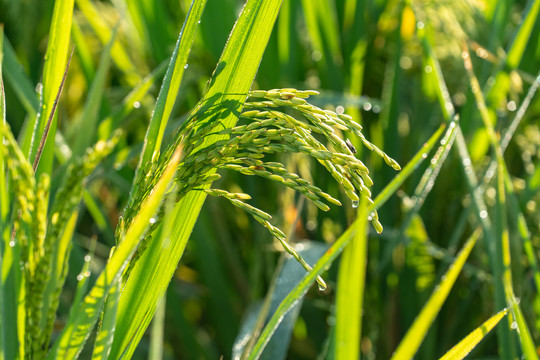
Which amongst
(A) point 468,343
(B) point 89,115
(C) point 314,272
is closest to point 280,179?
(C) point 314,272

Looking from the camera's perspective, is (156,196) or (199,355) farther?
(199,355)

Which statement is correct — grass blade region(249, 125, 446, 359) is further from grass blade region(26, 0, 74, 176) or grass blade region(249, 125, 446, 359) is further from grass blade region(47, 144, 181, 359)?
grass blade region(26, 0, 74, 176)

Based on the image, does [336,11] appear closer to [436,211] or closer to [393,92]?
[393,92]

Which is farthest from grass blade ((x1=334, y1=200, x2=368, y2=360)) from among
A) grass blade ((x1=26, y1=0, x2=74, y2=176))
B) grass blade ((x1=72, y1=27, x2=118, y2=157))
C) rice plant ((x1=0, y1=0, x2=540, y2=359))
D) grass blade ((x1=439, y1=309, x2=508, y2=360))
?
grass blade ((x1=72, y1=27, x2=118, y2=157))

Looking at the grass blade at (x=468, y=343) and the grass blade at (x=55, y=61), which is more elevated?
the grass blade at (x=55, y=61)

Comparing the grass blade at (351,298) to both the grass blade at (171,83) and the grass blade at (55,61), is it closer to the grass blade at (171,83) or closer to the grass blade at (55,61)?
the grass blade at (171,83)

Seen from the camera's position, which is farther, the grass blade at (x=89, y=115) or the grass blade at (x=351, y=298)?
the grass blade at (x=89, y=115)

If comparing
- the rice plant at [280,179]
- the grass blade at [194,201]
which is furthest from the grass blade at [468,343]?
the grass blade at [194,201]

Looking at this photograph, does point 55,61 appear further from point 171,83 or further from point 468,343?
point 468,343

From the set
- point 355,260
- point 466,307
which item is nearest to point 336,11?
point 466,307
